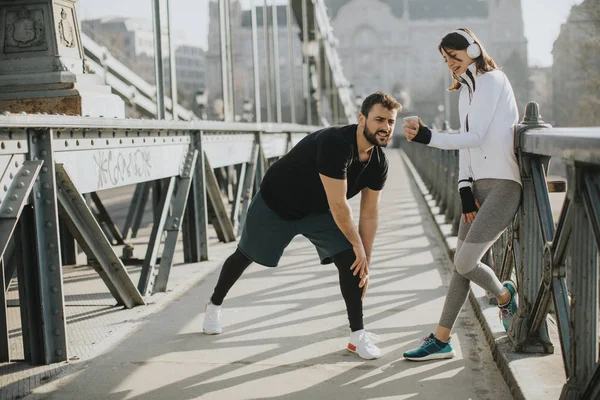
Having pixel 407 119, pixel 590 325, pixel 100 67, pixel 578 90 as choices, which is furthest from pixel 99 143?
pixel 578 90

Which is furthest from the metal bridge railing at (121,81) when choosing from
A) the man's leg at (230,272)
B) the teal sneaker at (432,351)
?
the teal sneaker at (432,351)

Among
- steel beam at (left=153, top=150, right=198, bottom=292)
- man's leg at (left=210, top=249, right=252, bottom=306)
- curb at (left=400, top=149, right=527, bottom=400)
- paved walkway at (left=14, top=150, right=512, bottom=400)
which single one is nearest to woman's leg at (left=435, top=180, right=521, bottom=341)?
curb at (left=400, top=149, right=527, bottom=400)

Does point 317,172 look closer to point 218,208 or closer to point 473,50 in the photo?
point 473,50

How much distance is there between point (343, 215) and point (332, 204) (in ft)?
0.29

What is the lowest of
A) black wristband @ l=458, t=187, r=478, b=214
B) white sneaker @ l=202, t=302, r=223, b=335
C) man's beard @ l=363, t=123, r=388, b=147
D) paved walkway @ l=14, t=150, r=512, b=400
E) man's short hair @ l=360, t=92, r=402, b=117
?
paved walkway @ l=14, t=150, r=512, b=400

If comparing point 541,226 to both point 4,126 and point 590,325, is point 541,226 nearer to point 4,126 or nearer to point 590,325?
point 590,325

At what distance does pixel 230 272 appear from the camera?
16.5 ft

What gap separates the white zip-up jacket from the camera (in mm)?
3807

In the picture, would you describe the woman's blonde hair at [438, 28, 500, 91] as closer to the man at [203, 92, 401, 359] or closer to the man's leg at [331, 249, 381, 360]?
the man at [203, 92, 401, 359]

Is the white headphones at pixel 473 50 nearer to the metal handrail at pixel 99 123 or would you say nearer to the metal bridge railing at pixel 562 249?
the metal bridge railing at pixel 562 249

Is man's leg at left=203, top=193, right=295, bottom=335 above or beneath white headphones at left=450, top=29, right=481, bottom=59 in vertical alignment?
beneath

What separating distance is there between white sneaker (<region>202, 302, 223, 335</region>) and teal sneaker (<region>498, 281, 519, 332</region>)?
166 cm

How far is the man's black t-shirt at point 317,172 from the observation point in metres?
4.21

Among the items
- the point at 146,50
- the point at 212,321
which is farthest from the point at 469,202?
the point at 146,50
